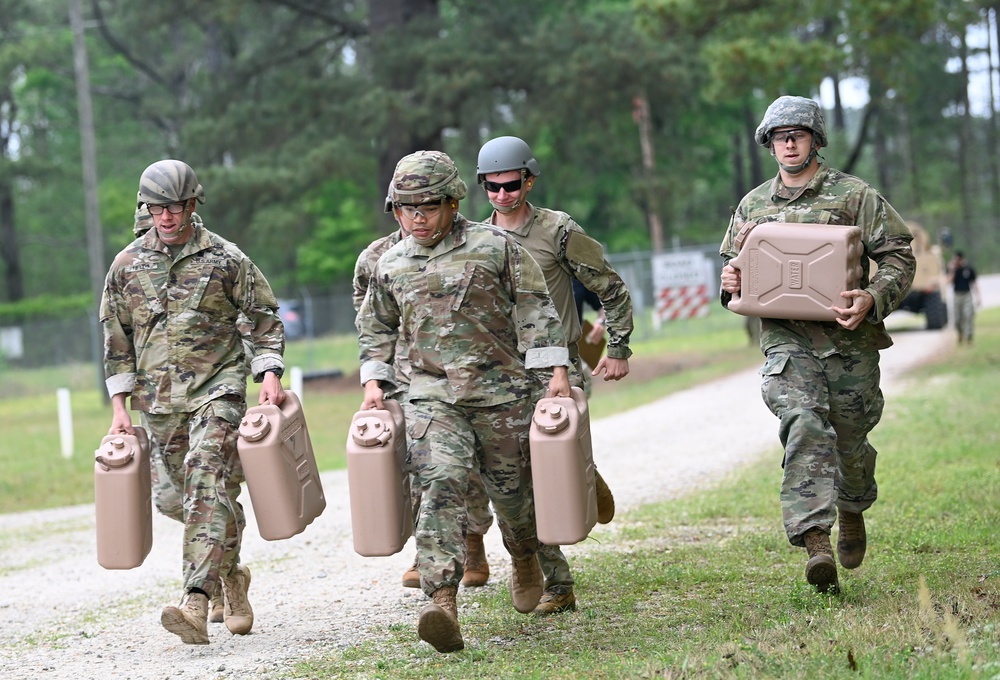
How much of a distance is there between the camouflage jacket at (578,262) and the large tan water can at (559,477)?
5.35 feet

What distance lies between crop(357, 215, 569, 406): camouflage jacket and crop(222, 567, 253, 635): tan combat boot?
1.57m

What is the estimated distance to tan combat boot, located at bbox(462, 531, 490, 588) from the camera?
27.0 ft

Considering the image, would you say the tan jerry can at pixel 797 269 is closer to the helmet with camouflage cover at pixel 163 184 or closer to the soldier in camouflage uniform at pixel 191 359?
the soldier in camouflage uniform at pixel 191 359

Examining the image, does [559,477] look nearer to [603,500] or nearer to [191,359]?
[191,359]

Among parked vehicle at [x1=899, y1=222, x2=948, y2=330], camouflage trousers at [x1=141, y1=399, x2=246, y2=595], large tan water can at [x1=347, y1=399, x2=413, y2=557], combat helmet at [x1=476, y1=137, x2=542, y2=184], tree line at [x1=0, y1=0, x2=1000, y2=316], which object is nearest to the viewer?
large tan water can at [x1=347, y1=399, x2=413, y2=557]

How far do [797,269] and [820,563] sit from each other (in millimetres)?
1342

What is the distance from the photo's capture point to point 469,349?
653cm

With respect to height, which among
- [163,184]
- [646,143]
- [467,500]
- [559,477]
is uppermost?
[646,143]

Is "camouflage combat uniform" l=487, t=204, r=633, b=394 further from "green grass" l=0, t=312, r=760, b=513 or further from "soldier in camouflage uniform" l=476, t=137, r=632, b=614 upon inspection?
"green grass" l=0, t=312, r=760, b=513

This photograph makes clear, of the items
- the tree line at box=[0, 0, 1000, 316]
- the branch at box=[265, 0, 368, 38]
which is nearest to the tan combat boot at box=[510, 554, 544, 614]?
the tree line at box=[0, 0, 1000, 316]

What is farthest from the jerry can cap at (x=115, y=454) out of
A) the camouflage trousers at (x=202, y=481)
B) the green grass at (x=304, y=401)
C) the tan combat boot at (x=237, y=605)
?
the green grass at (x=304, y=401)

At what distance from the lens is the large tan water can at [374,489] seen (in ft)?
20.6

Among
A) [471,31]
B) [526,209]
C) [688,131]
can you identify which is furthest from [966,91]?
[526,209]

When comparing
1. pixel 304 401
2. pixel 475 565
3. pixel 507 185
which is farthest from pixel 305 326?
pixel 507 185
